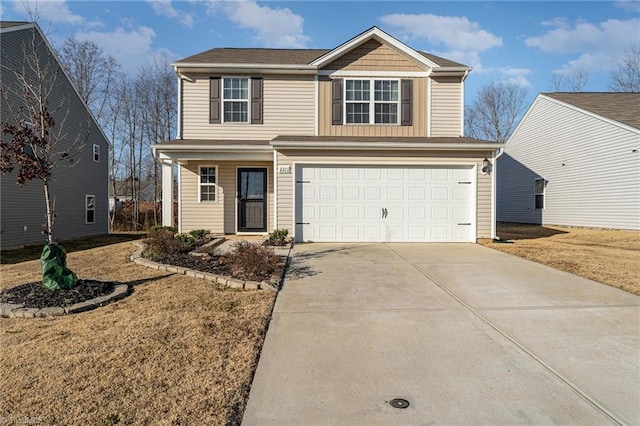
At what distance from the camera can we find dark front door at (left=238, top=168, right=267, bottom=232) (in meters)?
12.2

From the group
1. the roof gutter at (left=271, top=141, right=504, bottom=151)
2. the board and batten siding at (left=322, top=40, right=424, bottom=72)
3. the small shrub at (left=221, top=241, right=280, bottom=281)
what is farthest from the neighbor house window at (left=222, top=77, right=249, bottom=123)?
the small shrub at (left=221, top=241, right=280, bottom=281)

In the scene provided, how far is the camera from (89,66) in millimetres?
22312

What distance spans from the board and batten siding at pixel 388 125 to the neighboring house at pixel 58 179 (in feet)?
25.7

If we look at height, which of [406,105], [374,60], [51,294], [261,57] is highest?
[261,57]

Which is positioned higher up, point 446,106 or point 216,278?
point 446,106

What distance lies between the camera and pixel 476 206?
10359 millimetres

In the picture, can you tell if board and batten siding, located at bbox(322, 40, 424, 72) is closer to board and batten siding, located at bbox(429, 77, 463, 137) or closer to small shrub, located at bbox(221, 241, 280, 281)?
board and batten siding, located at bbox(429, 77, 463, 137)

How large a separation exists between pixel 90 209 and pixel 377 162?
1393cm

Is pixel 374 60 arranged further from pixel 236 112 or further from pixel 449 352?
pixel 449 352

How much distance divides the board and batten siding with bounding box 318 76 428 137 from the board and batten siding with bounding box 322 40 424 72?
0.44m

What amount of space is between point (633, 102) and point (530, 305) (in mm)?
17284

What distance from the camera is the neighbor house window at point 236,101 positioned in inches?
468

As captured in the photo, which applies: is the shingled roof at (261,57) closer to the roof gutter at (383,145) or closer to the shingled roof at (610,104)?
the roof gutter at (383,145)

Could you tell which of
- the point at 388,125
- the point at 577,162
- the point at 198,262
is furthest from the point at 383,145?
the point at 577,162
